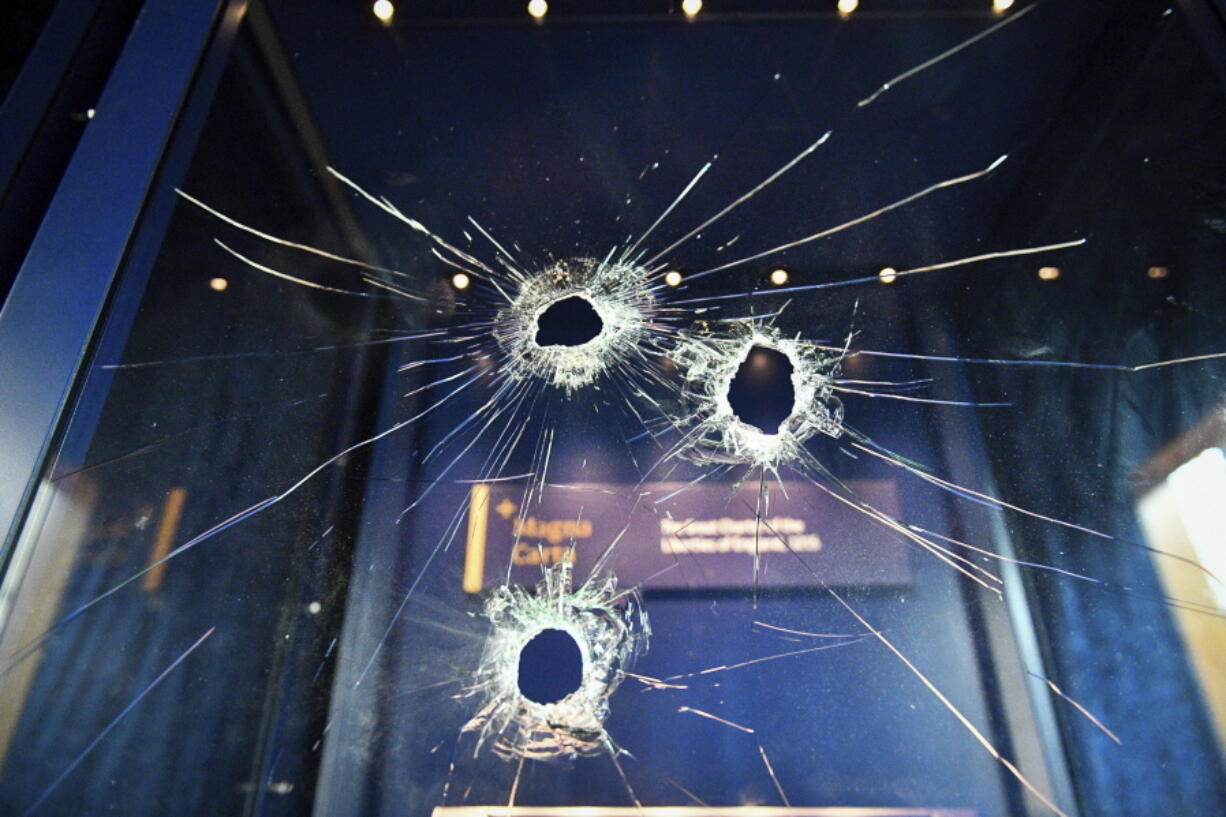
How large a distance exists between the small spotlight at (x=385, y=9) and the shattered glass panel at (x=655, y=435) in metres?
0.02

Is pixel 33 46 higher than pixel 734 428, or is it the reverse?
pixel 33 46

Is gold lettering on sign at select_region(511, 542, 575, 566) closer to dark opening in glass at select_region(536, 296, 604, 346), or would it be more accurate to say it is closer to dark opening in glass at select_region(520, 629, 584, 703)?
dark opening in glass at select_region(520, 629, 584, 703)

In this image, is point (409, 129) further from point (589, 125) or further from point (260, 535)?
point (260, 535)

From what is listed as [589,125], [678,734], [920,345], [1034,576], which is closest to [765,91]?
[589,125]

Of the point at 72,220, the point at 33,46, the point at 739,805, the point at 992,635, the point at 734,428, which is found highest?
the point at 33,46

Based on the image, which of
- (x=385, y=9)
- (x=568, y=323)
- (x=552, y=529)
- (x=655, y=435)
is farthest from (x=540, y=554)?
(x=385, y=9)

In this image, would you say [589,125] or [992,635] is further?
[589,125]

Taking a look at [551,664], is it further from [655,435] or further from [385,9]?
[385,9]

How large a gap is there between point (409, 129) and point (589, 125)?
0.23 metres

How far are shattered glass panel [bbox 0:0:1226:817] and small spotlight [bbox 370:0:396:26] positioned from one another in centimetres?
2

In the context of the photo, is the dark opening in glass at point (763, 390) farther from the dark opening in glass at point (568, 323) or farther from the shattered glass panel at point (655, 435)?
the dark opening in glass at point (568, 323)

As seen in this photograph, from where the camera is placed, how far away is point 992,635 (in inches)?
29.0

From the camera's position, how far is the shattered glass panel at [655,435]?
27.0 inches

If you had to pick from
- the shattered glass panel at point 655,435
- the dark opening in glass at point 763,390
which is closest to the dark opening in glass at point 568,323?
the shattered glass panel at point 655,435
